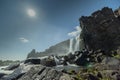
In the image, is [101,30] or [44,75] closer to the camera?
[44,75]

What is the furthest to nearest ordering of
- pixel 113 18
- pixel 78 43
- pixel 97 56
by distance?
pixel 78 43 < pixel 113 18 < pixel 97 56

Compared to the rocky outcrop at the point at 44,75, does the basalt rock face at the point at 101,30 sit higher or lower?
higher

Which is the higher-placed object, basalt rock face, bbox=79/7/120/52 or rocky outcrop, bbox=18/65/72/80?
basalt rock face, bbox=79/7/120/52

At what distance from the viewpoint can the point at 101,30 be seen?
10088cm

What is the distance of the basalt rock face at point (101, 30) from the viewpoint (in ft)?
324

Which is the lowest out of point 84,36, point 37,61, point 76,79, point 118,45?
point 76,79

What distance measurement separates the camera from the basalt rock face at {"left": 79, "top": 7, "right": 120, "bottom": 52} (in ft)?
324

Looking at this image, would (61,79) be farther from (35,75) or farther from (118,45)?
(118,45)

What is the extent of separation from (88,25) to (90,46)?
10.5 metres

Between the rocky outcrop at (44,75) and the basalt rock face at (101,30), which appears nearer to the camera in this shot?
the rocky outcrop at (44,75)

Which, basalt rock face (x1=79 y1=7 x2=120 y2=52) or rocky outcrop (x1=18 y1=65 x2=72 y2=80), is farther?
basalt rock face (x1=79 y1=7 x2=120 y2=52)

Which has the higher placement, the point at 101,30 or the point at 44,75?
the point at 101,30

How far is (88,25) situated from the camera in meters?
102

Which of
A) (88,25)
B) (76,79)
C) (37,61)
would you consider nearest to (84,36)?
(88,25)
